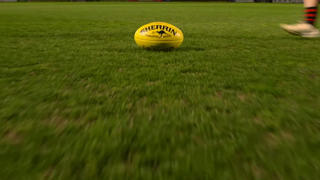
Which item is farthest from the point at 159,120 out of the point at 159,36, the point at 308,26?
the point at 308,26

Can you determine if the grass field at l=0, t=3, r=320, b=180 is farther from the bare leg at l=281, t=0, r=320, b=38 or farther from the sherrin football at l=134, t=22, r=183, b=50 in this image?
the bare leg at l=281, t=0, r=320, b=38

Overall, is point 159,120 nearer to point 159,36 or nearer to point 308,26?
point 159,36

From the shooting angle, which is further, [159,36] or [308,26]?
[308,26]

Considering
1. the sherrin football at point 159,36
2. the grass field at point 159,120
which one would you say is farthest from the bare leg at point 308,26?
the sherrin football at point 159,36

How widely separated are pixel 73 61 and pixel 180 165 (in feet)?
5.83

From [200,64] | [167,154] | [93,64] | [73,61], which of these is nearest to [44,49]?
[73,61]

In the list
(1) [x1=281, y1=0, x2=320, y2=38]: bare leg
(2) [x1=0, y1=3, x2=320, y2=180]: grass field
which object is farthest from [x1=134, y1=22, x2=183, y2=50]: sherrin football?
(1) [x1=281, y1=0, x2=320, y2=38]: bare leg

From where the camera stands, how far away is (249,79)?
67.6 inches

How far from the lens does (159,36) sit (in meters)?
2.44

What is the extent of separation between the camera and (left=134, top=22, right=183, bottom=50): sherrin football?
246 centimetres

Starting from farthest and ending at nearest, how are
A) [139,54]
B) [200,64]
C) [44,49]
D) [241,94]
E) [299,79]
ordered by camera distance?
[44,49]
[139,54]
[200,64]
[299,79]
[241,94]

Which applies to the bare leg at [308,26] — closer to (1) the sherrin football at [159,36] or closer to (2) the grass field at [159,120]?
(2) the grass field at [159,120]

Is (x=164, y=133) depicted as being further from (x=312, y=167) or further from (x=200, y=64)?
(x=200, y=64)

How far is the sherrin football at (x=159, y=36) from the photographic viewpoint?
2459 mm
